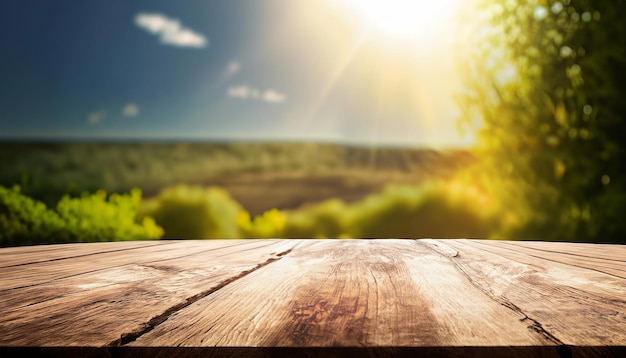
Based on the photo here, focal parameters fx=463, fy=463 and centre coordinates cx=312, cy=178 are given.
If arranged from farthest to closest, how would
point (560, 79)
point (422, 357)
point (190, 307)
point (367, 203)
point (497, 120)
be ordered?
point (367, 203), point (497, 120), point (560, 79), point (190, 307), point (422, 357)

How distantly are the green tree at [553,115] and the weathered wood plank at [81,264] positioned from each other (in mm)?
3351

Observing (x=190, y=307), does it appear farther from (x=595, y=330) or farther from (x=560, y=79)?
(x=560, y=79)

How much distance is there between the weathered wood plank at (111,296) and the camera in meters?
0.59

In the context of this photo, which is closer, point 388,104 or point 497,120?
point 497,120

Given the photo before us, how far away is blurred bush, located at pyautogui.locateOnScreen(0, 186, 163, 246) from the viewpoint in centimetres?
356

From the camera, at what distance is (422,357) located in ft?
1.75

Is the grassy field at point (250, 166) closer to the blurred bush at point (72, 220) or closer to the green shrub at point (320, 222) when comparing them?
the green shrub at point (320, 222)

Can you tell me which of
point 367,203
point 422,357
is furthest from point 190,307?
Answer: point 367,203

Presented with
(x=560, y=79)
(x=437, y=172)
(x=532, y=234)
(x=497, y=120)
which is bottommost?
(x=532, y=234)

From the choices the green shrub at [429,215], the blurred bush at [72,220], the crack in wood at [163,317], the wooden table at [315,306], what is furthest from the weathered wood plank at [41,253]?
the green shrub at [429,215]

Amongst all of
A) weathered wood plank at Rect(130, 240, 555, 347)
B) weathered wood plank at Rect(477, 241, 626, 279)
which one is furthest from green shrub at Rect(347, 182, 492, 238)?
weathered wood plank at Rect(130, 240, 555, 347)

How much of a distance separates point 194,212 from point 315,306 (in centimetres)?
405

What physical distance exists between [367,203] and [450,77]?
1521mm

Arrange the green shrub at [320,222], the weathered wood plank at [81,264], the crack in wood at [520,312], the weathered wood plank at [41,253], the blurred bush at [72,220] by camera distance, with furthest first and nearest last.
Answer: the green shrub at [320,222] → the blurred bush at [72,220] → the weathered wood plank at [41,253] → the weathered wood plank at [81,264] → the crack in wood at [520,312]
